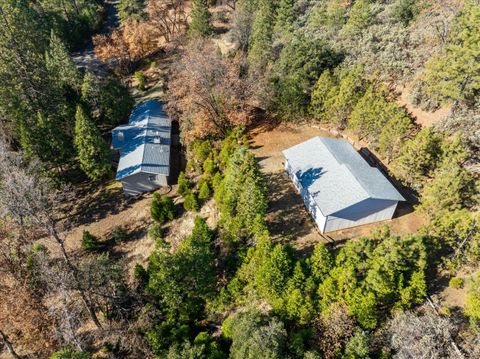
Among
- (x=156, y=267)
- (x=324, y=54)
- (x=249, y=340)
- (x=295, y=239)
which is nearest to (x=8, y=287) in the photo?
(x=156, y=267)

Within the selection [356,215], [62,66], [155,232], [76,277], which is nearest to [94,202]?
[155,232]

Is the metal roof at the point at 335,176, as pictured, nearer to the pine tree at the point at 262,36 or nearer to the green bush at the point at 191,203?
the green bush at the point at 191,203

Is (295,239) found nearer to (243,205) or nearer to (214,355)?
(243,205)

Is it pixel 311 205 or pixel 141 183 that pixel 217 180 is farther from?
pixel 141 183

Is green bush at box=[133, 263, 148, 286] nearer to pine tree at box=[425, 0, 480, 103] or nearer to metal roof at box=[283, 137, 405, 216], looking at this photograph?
metal roof at box=[283, 137, 405, 216]

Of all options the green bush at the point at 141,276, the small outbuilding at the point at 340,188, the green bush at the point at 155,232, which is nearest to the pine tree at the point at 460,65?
the small outbuilding at the point at 340,188
